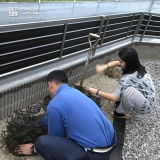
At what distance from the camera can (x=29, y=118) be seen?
270 cm

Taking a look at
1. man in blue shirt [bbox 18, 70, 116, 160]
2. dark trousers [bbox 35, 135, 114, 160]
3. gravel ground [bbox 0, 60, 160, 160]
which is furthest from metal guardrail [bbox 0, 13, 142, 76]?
dark trousers [bbox 35, 135, 114, 160]

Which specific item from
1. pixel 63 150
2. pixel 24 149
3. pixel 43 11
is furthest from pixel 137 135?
pixel 43 11

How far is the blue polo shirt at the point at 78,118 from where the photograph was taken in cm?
198

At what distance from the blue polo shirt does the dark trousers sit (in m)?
0.08

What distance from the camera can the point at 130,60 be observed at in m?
2.94

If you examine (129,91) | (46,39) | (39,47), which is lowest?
(129,91)

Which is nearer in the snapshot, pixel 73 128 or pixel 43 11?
pixel 73 128

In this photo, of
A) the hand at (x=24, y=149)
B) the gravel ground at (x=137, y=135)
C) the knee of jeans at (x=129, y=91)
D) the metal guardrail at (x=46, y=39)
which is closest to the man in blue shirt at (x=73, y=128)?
the hand at (x=24, y=149)

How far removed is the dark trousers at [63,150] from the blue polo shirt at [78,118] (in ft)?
0.26

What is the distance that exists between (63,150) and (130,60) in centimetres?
157

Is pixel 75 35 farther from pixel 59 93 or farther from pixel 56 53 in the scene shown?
pixel 59 93

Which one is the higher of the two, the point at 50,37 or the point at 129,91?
the point at 50,37

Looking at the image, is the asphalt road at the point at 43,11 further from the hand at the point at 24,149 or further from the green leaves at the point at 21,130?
the hand at the point at 24,149

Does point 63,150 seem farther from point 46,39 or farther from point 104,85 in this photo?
point 104,85
